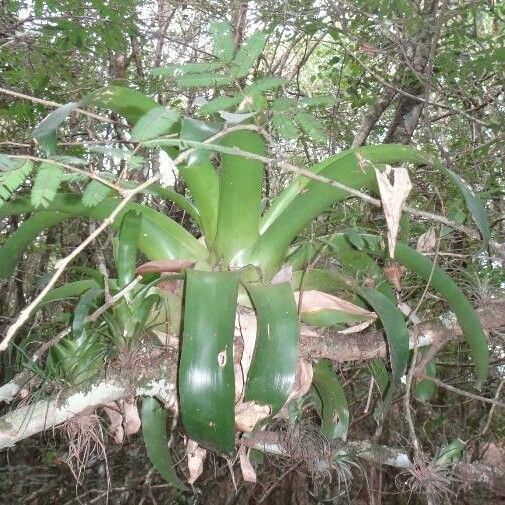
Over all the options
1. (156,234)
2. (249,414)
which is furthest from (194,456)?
(156,234)

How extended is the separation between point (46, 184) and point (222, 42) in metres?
0.40

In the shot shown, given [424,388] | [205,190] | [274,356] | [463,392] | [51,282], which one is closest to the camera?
[51,282]

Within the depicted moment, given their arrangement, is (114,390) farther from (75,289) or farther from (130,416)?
(75,289)

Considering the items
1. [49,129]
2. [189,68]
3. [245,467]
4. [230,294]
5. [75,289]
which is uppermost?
[189,68]

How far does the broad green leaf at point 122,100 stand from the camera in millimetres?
924

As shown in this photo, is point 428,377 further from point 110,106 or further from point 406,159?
point 110,106

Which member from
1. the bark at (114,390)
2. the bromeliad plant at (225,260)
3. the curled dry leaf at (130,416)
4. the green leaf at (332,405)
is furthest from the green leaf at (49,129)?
the green leaf at (332,405)

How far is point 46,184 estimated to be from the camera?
0.68 metres

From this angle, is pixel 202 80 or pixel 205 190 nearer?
pixel 202 80

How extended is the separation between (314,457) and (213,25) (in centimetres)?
89

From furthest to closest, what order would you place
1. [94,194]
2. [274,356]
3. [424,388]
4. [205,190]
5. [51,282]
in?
[424,388]
[205,190]
[274,356]
[94,194]
[51,282]

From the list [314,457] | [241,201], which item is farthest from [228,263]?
[314,457]

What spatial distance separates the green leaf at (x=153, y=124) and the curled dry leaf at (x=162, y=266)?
0.31 meters

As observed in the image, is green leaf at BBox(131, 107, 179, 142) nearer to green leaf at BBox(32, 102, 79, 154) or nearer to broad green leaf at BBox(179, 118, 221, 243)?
green leaf at BBox(32, 102, 79, 154)
